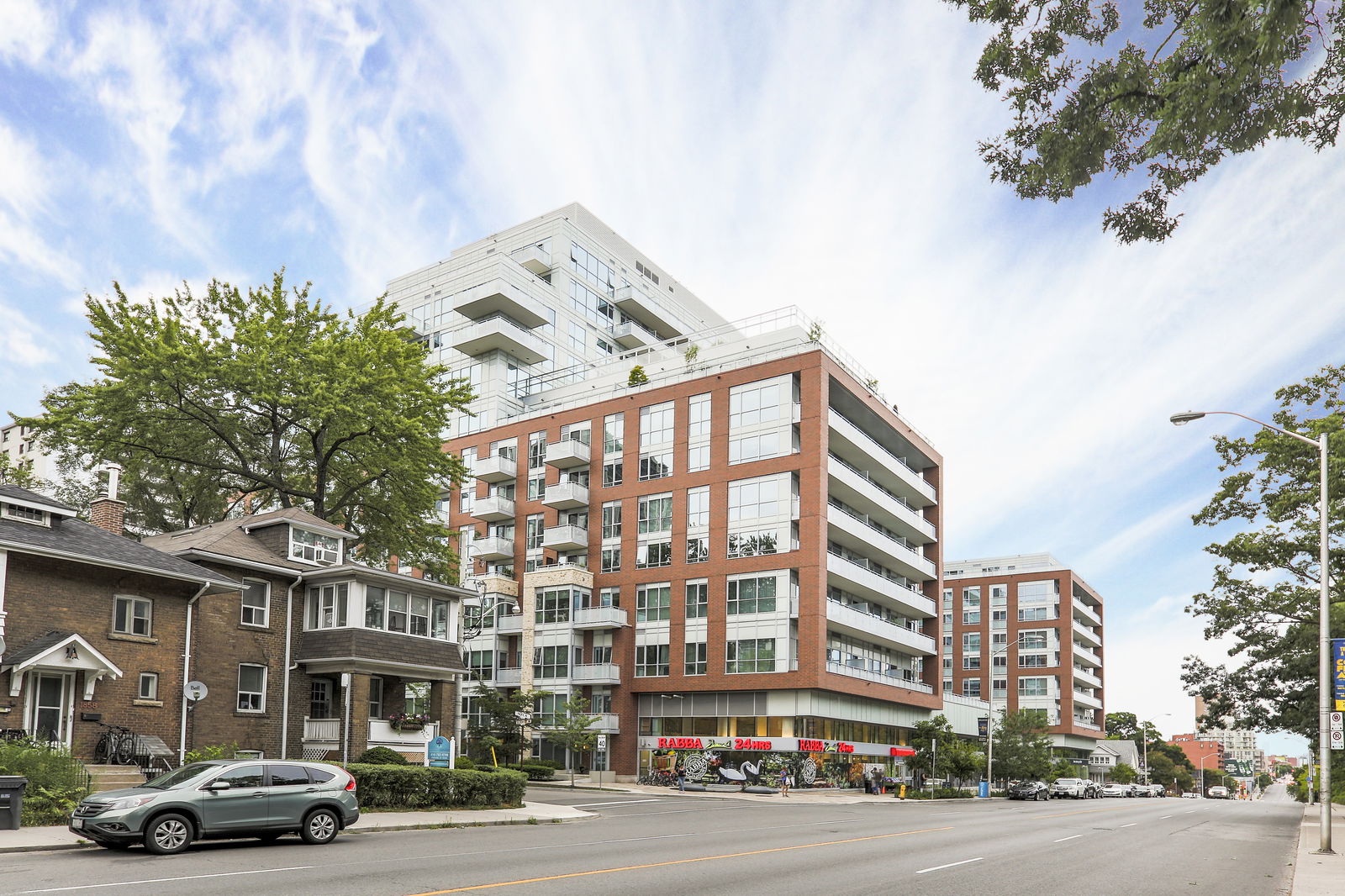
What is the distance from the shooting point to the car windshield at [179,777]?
17.6m

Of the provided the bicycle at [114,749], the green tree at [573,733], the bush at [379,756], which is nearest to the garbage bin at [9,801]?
the bicycle at [114,749]

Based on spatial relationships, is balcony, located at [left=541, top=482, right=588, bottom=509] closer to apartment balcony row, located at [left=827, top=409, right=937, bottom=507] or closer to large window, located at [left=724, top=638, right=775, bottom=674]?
large window, located at [left=724, top=638, right=775, bottom=674]

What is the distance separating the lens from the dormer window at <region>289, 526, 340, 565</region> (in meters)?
36.3

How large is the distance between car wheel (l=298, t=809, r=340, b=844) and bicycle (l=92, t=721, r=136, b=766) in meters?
10.6

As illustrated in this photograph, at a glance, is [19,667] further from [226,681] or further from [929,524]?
[929,524]

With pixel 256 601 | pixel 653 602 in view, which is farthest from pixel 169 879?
pixel 653 602

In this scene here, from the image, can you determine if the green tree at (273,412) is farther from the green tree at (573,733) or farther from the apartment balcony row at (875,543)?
the apartment balcony row at (875,543)

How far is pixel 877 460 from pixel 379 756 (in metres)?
42.4

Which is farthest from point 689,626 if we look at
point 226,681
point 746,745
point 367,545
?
point 226,681

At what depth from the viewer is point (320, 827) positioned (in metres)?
19.4

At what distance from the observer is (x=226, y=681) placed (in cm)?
3272

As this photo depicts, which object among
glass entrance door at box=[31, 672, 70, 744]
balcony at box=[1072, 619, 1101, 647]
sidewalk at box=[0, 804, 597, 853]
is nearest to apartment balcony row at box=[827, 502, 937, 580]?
sidewalk at box=[0, 804, 597, 853]

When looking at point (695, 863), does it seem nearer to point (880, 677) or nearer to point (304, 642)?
point (304, 642)

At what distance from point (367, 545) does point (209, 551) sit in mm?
12660
